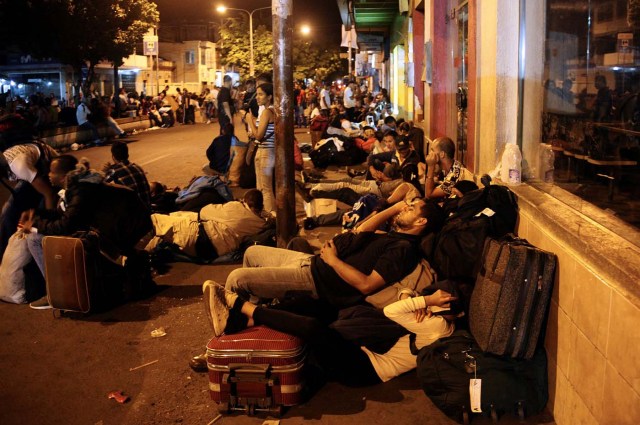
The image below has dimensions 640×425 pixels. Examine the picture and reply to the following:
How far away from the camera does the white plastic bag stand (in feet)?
21.3

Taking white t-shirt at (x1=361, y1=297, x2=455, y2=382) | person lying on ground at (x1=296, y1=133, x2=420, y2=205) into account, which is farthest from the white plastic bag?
person lying on ground at (x1=296, y1=133, x2=420, y2=205)

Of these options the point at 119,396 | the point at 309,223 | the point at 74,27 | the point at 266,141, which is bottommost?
the point at 119,396

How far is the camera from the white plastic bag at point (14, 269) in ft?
21.3

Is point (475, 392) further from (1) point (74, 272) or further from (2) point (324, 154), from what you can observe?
(2) point (324, 154)

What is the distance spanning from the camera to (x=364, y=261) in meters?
5.12

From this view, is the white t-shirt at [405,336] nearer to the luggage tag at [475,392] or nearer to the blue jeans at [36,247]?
the luggage tag at [475,392]

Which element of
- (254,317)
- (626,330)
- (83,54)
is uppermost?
(83,54)

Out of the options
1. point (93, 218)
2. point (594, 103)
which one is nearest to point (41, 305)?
point (93, 218)

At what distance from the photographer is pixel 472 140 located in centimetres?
735

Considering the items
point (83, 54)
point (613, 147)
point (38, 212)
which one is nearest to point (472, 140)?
point (613, 147)

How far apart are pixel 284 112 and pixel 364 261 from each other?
2951 millimetres

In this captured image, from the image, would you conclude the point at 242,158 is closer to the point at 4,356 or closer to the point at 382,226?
the point at 382,226

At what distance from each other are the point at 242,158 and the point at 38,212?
621 centimetres

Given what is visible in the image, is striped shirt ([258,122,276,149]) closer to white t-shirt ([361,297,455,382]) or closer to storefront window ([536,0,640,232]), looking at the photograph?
storefront window ([536,0,640,232])
